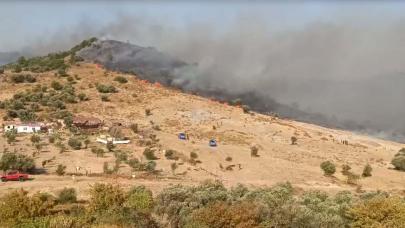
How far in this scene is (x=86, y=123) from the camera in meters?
50.8

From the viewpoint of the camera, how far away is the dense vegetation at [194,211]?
20.0m

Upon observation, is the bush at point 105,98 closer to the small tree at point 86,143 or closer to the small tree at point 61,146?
the small tree at point 86,143

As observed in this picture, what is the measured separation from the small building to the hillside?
4.18 ft

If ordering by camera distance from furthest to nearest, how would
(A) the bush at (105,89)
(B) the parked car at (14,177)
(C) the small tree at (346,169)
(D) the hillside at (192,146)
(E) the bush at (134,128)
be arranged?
(A) the bush at (105,89) < (E) the bush at (134,128) < (C) the small tree at (346,169) < (D) the hillside at (192,146) < (B) the parked car at (14,177)

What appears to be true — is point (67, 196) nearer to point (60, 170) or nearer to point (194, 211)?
point (194, 211)

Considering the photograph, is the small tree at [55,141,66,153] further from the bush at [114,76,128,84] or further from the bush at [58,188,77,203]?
the bush at [114,76,128,84]

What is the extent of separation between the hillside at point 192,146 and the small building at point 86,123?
1.27 metres

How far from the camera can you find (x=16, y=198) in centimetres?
2091

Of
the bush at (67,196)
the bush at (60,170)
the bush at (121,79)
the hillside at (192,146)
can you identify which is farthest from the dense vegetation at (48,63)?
the bush at (67,196)

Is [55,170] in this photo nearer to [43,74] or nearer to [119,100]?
[119,100]

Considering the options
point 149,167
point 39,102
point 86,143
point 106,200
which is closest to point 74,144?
point 86,143

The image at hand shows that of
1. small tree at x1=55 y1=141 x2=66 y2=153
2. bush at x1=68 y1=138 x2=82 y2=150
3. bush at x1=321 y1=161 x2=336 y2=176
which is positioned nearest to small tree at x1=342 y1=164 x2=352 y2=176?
bush at x1=321 y1=161 x2=336 y2=176

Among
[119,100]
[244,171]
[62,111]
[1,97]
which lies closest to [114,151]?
Answer: [244,171]

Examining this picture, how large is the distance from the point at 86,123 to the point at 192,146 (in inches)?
427
